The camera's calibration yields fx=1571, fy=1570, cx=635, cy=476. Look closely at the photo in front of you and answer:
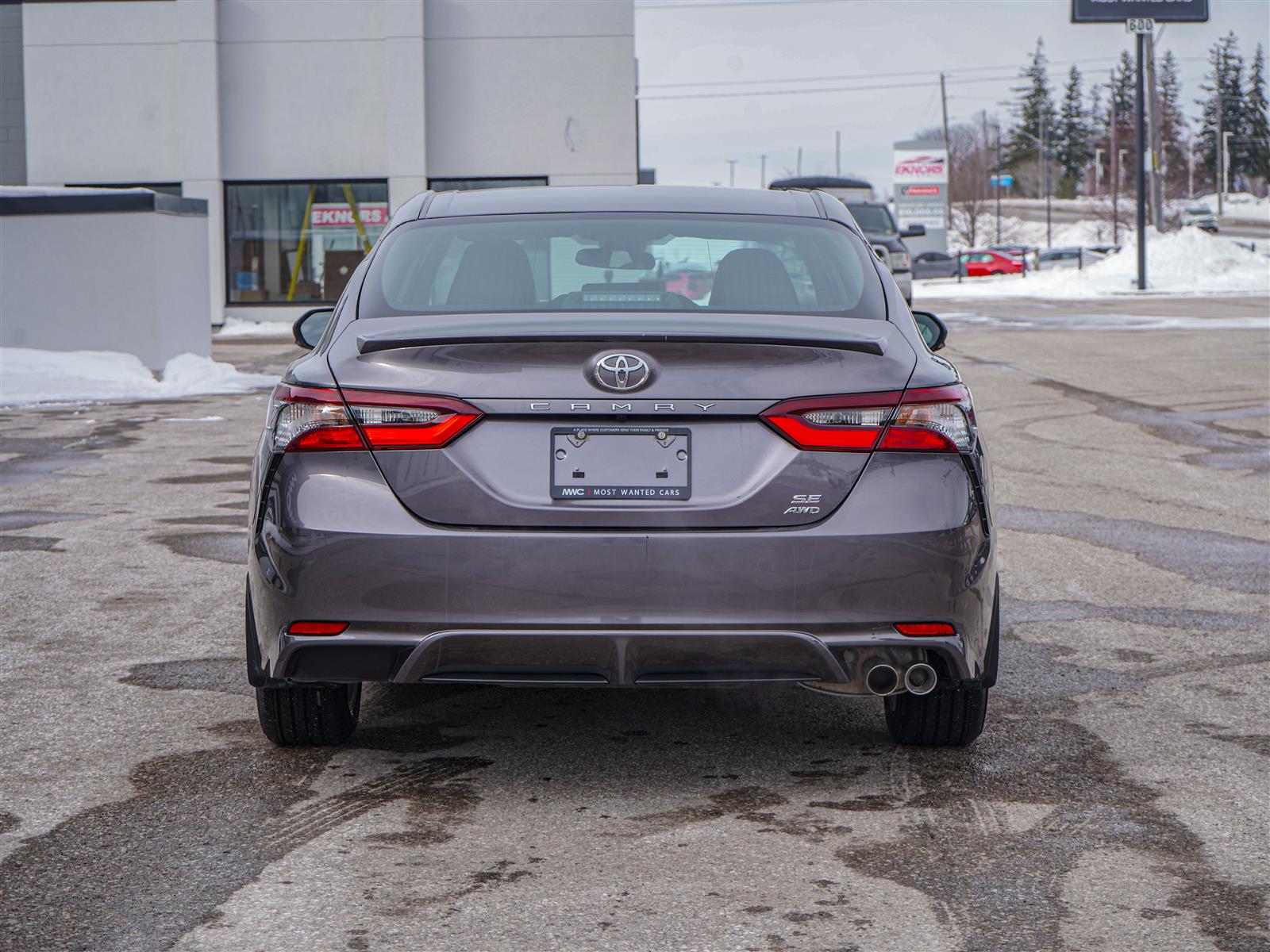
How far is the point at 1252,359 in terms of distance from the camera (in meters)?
18.3

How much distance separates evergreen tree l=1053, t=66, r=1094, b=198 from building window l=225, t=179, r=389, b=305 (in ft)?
413

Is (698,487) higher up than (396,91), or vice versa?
(396,91)

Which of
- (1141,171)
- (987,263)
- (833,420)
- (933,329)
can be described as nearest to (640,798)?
(833,420)

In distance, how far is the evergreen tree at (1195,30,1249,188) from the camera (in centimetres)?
14050

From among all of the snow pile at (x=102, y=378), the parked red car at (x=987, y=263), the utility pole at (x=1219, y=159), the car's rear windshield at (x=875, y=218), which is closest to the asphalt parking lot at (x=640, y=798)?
the snow pile at (x=102, y=378)

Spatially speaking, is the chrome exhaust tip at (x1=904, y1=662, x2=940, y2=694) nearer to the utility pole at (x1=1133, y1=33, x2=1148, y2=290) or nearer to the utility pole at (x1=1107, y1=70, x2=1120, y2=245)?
the utility pole at (x1=1133, y1=33, x2=1148, y2=290)

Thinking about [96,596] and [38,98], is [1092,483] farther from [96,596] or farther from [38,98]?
[38,98]

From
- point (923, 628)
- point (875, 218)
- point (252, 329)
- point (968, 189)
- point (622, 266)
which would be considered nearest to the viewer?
point (923, 628)

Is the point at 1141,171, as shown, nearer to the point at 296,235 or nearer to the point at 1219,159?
the point at 296,235

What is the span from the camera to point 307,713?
4242 mm

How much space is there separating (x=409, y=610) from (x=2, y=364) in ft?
47.0

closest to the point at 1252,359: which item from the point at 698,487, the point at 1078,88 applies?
the point at 698,487

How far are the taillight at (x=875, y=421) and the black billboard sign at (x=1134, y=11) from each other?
38664 mm

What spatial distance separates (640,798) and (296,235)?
27.9 meters
